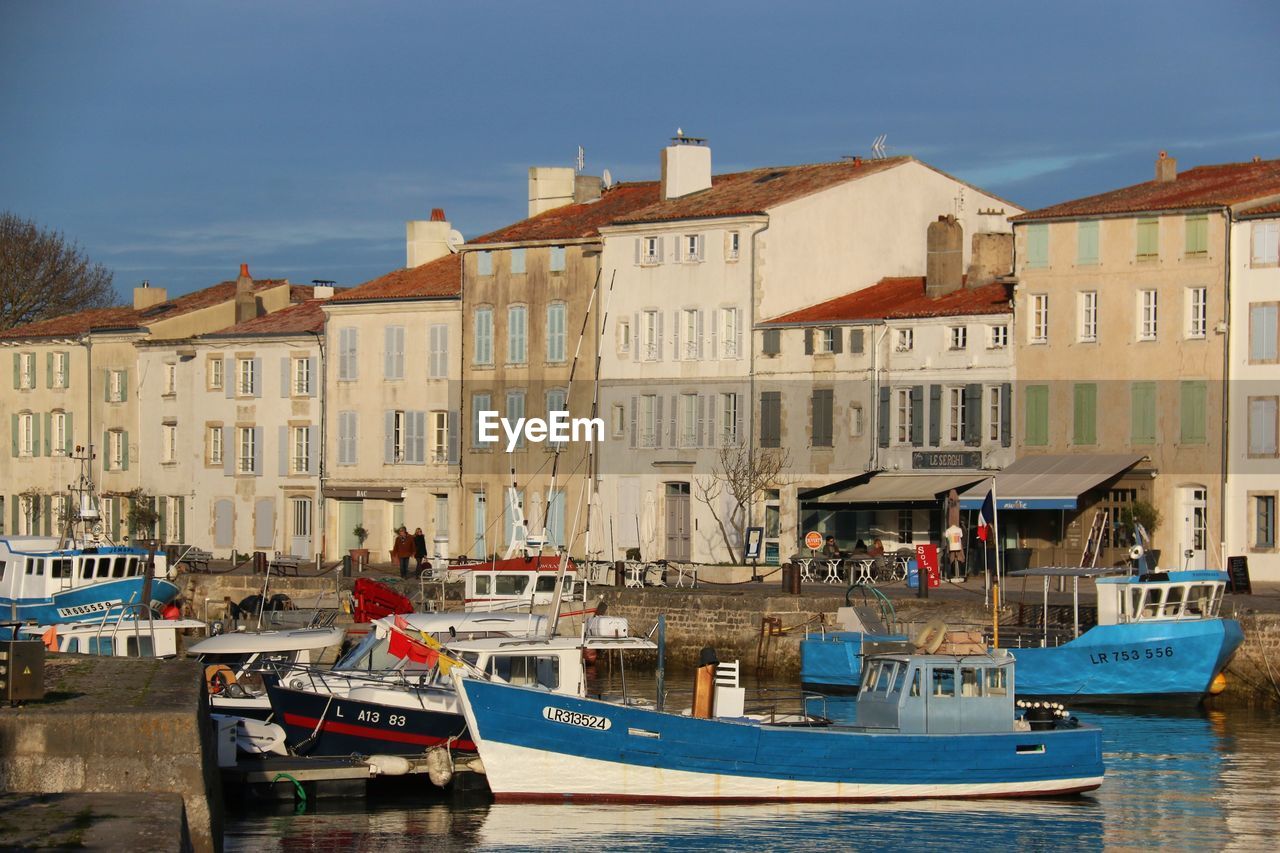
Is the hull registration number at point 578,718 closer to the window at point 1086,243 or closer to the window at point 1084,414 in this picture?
the window at point 1084,414

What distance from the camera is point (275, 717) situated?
102 ft

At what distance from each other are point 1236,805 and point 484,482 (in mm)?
36702

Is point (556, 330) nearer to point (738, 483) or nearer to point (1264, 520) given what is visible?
A: point (738, 483)

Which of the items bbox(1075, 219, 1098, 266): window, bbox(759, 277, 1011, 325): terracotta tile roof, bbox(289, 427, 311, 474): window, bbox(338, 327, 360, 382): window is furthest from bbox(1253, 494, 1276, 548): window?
bbox(289, 427, 311, 474): window

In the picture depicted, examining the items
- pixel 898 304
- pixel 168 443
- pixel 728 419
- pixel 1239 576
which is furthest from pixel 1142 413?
A: pixel 168 443

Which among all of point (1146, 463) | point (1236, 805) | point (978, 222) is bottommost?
point (1236, 805)

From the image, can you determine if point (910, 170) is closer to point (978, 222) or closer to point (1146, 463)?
point (978, 222)

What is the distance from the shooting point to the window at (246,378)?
69125 millimetres

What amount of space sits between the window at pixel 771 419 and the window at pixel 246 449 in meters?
18.8

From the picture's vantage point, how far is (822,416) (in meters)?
55.7

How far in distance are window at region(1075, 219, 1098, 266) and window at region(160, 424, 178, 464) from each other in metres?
32.3

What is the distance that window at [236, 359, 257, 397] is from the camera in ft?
227

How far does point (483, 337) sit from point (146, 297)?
19.3 metres

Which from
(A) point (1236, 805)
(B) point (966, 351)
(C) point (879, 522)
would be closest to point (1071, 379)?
(B) point (966, 351)
